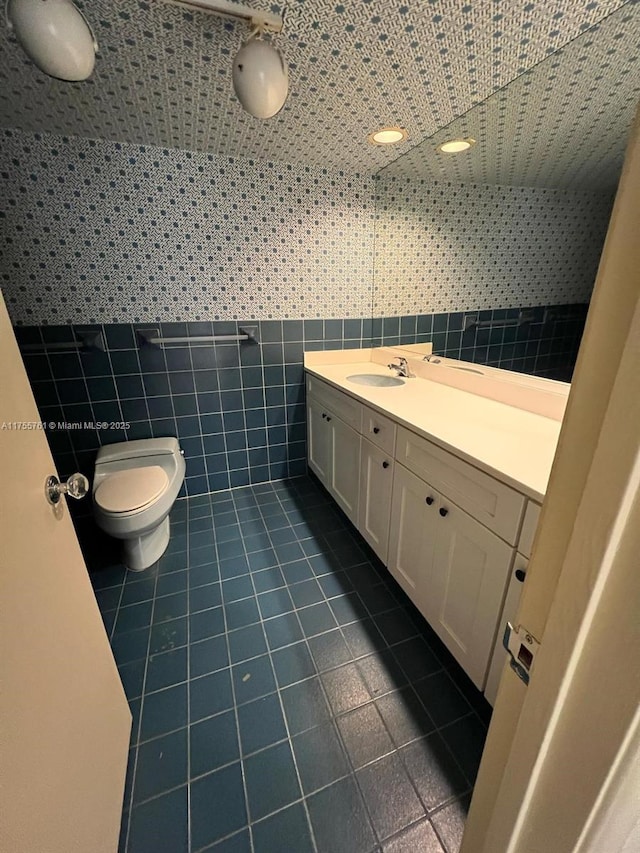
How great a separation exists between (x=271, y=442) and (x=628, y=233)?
7.18 ft

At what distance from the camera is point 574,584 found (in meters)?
0.30

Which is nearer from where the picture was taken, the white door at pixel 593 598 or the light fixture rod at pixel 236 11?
the white door at pixel 593 598

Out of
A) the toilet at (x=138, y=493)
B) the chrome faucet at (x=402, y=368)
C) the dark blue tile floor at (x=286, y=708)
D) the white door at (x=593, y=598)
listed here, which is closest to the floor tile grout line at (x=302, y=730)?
the dark blue tile floor at (x=286, y=708)

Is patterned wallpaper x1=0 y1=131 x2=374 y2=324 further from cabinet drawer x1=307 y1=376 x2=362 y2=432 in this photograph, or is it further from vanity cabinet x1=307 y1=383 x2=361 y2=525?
vanity cabinet x1=307 y1=383 x2=361 y2=525

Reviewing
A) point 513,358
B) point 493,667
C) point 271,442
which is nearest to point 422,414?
point 513,358

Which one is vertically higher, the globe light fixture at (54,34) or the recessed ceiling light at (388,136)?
the recessed ceiling light at (388,136)

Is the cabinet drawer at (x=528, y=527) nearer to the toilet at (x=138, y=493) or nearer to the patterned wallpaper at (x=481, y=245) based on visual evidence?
the patterned wallpaper at (x=481, y=245)

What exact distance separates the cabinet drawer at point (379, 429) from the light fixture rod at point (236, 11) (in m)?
1.23

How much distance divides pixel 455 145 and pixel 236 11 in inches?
45.4

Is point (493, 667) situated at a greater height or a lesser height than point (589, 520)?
lesser

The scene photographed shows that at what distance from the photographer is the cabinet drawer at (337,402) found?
1.64 m

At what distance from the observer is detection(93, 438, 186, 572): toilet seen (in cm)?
147

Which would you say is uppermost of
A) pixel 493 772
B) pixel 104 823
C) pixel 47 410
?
pixel 47 410

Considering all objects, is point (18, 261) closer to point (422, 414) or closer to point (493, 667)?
point (422, 414)
